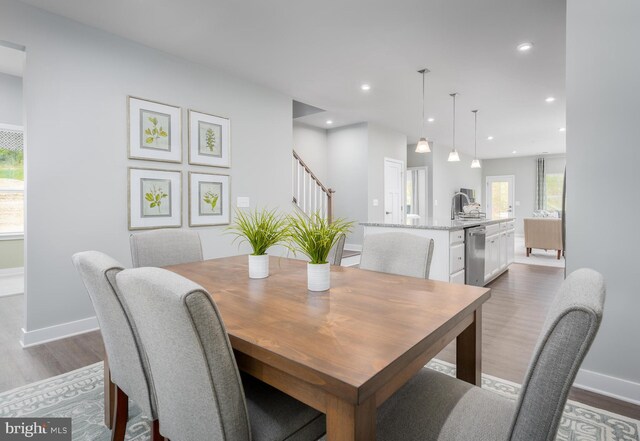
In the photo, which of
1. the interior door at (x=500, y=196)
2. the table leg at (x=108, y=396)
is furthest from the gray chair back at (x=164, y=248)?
the interior door at (x=500, y=196)

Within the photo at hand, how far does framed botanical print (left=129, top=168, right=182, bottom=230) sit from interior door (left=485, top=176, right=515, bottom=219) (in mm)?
10822

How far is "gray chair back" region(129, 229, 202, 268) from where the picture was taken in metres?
2.19

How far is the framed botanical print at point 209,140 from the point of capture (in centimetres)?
367

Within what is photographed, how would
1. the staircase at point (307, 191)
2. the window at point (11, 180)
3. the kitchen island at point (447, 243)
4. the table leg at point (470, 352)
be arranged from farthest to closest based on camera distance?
the staircase at point (307, 191) → the window at point (11, 180) → the kitchen island at point (447, 243) → the table leg at point (470, 352)

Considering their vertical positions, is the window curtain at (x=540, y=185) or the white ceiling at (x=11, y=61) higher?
the white ceiling at (x=11, y=61)

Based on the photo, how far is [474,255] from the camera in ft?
13.0

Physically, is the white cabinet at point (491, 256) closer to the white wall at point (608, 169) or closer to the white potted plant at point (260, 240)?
the white wall at point (608, 169)

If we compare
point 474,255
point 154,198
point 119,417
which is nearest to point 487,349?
point 474,255

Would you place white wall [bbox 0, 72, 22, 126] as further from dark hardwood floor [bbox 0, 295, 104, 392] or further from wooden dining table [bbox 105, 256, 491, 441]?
wooden dining table [bbox 105, 256, 491, 441]

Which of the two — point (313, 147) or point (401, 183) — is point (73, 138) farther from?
point (401, 183)

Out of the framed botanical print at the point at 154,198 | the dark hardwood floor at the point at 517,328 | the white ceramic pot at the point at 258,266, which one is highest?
the framed botanical print at the point at 154,198

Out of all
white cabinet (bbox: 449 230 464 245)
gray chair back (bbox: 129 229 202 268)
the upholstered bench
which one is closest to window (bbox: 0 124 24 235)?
gray chair back (bbox: 129 229 202 268)

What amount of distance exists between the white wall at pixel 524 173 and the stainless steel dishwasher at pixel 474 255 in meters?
8.18

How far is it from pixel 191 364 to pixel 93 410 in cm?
151
